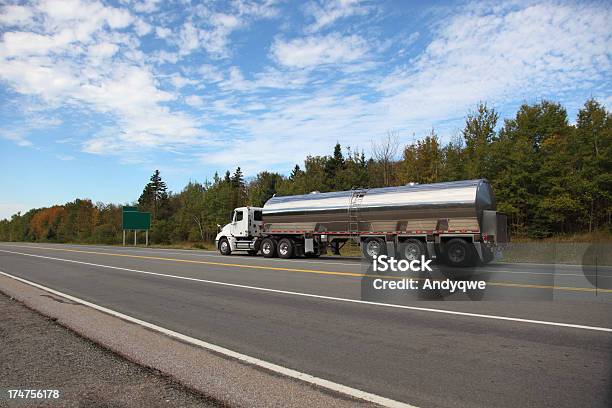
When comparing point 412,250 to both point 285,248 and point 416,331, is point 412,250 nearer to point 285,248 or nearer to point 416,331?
point 285,248

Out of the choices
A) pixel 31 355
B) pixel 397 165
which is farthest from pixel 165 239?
pixel 31 355

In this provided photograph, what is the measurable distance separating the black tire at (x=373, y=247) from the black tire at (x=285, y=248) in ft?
13.5

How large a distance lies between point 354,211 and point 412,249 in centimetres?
356

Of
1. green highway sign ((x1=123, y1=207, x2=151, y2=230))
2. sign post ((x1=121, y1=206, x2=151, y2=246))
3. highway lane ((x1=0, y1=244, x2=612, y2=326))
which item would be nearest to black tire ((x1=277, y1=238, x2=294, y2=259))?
highway lane ((x1=0, y1=244, x2=612, y2=326))

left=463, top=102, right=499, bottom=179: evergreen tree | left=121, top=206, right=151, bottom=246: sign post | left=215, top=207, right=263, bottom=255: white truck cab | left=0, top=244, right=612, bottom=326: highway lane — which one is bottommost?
left=0, top=244, right=612, bottom=326: highway lane

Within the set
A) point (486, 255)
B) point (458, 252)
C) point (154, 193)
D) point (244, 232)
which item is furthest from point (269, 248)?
point (154, 193)

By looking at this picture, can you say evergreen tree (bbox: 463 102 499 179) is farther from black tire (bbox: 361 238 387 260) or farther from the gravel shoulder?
the gravel shoulder

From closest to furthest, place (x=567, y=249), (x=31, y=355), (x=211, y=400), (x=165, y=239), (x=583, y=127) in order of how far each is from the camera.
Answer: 1. (x=211, y=400)
2. (x=31, y=355)
3. (x=567, y=249)
4. (x=583, y=127)
5. (x=165, y=239)

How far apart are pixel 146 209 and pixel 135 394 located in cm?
10198

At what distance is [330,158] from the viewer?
66.5 m

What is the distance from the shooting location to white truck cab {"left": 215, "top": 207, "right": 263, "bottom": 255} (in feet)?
87.6

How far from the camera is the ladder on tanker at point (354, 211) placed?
21141 mm

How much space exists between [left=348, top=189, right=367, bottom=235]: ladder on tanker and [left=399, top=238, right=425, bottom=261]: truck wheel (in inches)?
106

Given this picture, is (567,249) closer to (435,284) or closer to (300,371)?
(435,284)
